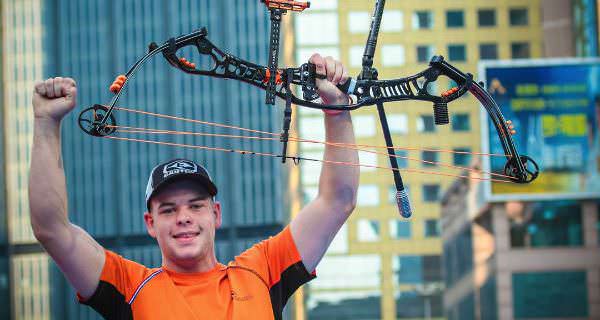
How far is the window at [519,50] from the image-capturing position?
296ft

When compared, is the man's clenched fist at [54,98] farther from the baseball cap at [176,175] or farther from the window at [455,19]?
the window at [455,19]

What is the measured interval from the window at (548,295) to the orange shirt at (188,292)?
55.8 m

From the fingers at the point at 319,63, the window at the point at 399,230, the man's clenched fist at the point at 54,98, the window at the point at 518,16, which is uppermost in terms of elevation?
the window at the point at 518,16

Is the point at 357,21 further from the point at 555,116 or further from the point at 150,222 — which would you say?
the point at 150,222

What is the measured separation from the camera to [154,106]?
11012cm

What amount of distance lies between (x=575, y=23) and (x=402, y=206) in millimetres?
63091

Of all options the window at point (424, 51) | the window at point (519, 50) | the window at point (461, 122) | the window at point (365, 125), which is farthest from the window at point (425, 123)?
the window at point (519, 50)

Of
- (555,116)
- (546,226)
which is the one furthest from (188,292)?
(546,226)

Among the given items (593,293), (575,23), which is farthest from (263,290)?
(575,23)

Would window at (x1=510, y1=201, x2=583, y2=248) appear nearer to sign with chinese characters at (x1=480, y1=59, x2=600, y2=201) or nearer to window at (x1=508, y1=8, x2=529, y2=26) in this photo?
sign with chinese characters at (x1=480, y1=59, x2=600, y2=201)

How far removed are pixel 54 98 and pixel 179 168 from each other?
0.68 meters

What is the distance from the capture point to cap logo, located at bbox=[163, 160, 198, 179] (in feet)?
19.6

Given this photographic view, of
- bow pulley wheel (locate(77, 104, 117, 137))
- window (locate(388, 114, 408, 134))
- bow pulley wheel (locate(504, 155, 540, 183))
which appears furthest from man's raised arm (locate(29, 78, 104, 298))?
window (locate(388, 114, 408, 134))

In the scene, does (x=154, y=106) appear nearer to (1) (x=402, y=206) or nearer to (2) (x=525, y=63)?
(2) (x=525, y=63)
